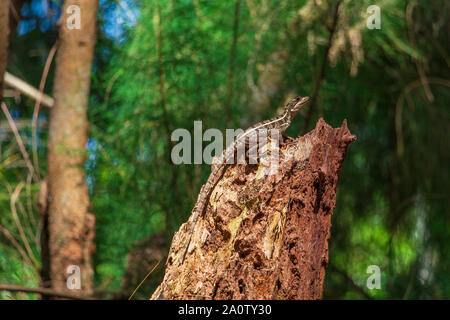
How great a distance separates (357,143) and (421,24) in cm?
78

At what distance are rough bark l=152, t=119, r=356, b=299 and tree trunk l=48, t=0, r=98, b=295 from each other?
1.27 metres

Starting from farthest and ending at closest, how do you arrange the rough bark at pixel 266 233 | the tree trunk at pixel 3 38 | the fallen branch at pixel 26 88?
the fallen branch at pixel 26 88
the tree trunk at pixel 3 38
the rough bark at pixel 266 233

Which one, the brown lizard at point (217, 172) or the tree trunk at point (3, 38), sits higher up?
the tree trunk at point (3, 38)

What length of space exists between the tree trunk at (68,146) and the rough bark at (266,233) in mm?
1274

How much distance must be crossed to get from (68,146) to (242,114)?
36.2 inches

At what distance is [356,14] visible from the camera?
7.66 ft

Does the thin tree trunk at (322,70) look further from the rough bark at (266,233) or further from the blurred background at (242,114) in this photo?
the rough bark at (266,233)

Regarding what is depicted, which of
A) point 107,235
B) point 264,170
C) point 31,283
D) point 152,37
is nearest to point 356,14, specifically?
point 152,37

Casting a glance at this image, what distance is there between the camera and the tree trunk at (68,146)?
2.34 metres

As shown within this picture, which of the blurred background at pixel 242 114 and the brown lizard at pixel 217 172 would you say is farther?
the blurred background at pixel 242 114

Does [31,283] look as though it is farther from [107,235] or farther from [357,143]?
[357,143]

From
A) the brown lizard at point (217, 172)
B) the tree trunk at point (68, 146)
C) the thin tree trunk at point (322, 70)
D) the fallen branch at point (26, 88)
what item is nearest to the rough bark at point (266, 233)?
the brown lizard at point (217, 172)

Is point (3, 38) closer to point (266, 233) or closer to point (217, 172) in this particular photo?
point (217, 172)
